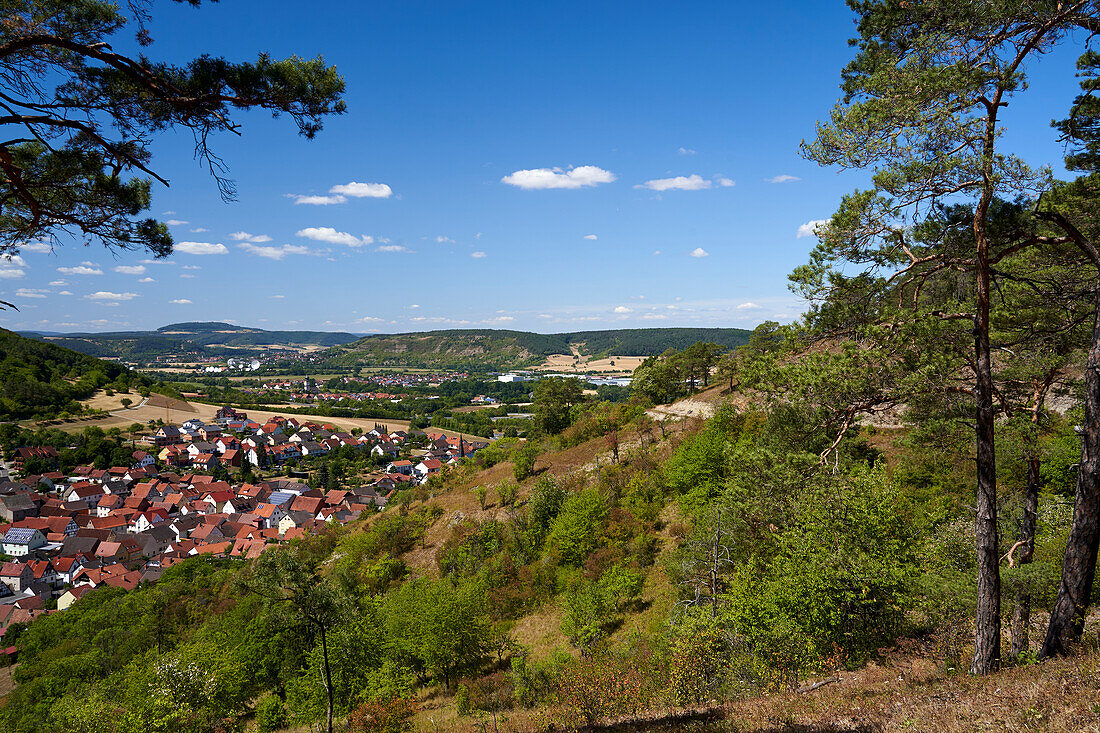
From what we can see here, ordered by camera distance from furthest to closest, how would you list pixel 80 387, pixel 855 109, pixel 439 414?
pixel 439 414 < pixel 80 387 < pixel 855 109

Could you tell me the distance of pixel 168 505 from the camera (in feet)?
249

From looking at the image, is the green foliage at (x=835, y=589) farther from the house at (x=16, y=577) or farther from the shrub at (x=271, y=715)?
the house at (x=16, y=577)

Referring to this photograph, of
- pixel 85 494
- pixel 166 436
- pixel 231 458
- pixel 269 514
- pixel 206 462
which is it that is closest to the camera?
pixel 269 514

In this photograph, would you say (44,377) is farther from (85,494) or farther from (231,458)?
(85,494)

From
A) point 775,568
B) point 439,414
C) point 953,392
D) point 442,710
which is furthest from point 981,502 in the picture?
point 439,414

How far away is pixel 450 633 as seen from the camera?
743 inches

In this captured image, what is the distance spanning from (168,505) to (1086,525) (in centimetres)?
9913

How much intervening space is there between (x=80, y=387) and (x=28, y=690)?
123 metres

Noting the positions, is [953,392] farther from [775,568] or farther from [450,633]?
[450,633]

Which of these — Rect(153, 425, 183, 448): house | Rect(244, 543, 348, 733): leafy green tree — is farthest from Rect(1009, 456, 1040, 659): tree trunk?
Rect(153, 425, 183, 448): house

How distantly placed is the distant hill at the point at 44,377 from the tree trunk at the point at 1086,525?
152 meters

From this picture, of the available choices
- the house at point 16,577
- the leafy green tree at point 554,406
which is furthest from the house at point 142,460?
the leafy green tree at point 554,406

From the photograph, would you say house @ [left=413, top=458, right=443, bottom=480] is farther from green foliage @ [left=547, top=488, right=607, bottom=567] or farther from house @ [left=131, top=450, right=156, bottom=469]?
green foliage @ [left=547, top=488, right=607, bottom=567]

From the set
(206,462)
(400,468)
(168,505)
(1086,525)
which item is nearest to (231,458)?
(206,462)
